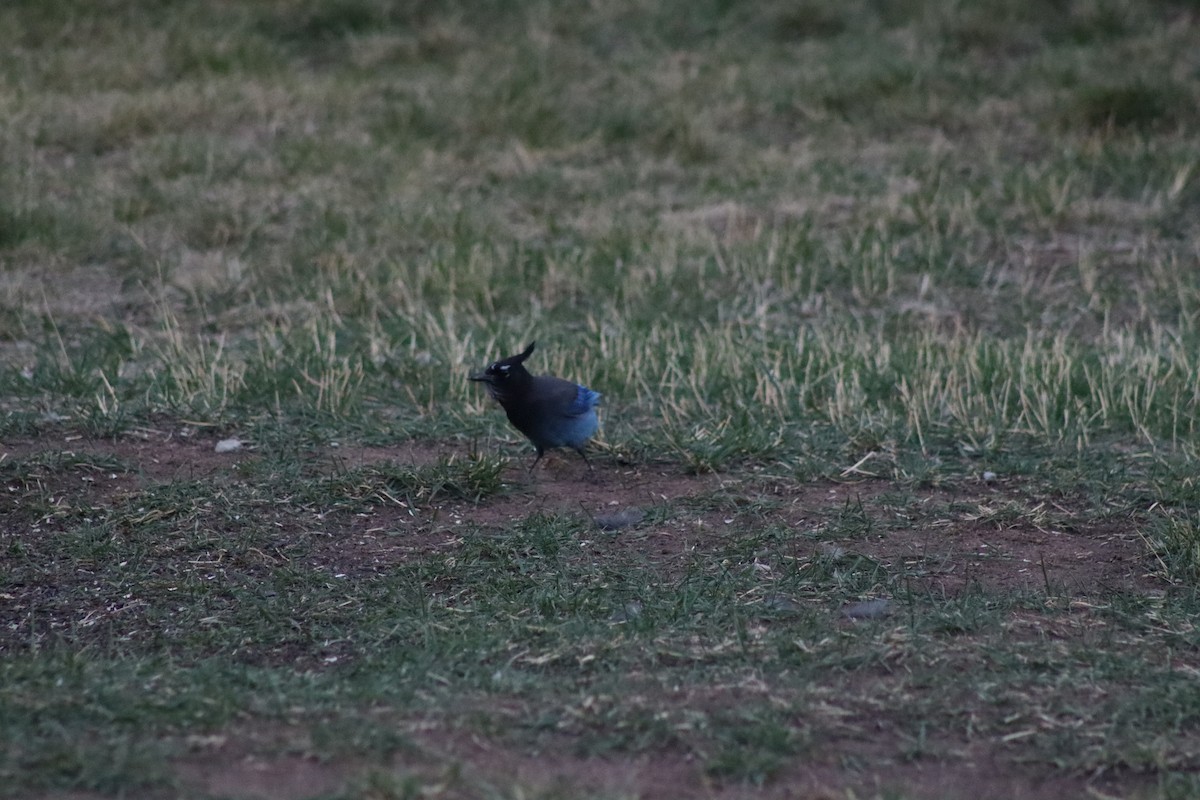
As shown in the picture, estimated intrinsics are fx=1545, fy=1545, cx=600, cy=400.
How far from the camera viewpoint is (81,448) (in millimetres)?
5637

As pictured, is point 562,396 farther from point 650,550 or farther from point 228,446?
point 228,446

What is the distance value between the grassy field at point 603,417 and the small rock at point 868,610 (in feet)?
0.05

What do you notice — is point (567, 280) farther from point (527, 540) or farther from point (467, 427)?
point (527, 540)

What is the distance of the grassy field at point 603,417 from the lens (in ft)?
11.7

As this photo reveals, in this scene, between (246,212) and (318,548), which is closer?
(318,548)

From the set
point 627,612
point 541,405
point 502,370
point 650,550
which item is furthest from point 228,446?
point 627,612

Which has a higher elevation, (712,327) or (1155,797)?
(1155,797)

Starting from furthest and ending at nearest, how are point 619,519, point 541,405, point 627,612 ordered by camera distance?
Result: point 541,405, point 619,519, point 627,612

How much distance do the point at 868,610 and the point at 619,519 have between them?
1.06 m

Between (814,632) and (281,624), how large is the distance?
1.46 meters

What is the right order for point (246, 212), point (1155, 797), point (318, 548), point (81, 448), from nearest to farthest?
point (1155, 797), point (318, 548), point (81, 448), point (246, 212)

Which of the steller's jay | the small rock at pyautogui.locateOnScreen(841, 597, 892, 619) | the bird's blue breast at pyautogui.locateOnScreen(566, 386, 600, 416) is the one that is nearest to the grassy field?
the small rock at pyautogui.locateOnScreen(841, 597, 892, 619)

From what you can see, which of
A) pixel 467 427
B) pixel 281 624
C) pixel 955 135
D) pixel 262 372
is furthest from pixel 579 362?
pixel 955 135

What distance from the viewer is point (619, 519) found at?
5.12 meters
